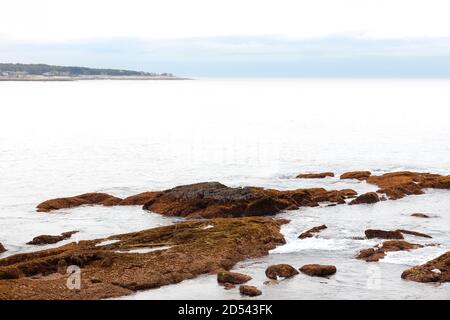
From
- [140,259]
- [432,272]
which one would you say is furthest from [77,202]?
[432,272]

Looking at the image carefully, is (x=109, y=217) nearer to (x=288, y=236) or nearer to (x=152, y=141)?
(x=288, y=236)

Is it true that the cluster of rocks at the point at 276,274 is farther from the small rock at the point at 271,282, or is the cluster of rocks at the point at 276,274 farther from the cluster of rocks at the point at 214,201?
the cluster of rocks at the point at 214,201

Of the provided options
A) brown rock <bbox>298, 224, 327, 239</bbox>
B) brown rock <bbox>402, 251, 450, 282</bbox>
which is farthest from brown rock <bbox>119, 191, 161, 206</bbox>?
brown rock <bbox>402, 251, 450, 282</bbox>

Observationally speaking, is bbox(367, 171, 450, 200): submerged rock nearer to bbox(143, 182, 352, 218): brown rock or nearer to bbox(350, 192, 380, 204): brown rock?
bbox(350, 192, 380, 204): brown rock

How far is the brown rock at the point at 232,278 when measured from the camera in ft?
82.7

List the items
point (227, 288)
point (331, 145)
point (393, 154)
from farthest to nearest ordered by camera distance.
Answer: point (331, 145) < point (393, 154) < point (227, 288)

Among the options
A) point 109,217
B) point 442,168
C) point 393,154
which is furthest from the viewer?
point 393,154

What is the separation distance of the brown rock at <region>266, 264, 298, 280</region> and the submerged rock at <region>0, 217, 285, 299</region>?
2225 mm

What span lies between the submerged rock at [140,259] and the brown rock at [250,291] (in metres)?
3.21

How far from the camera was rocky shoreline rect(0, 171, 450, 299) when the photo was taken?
81.6 feet

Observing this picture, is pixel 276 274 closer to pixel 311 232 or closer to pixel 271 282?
pixel 271 282

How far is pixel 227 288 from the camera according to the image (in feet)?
80.6
